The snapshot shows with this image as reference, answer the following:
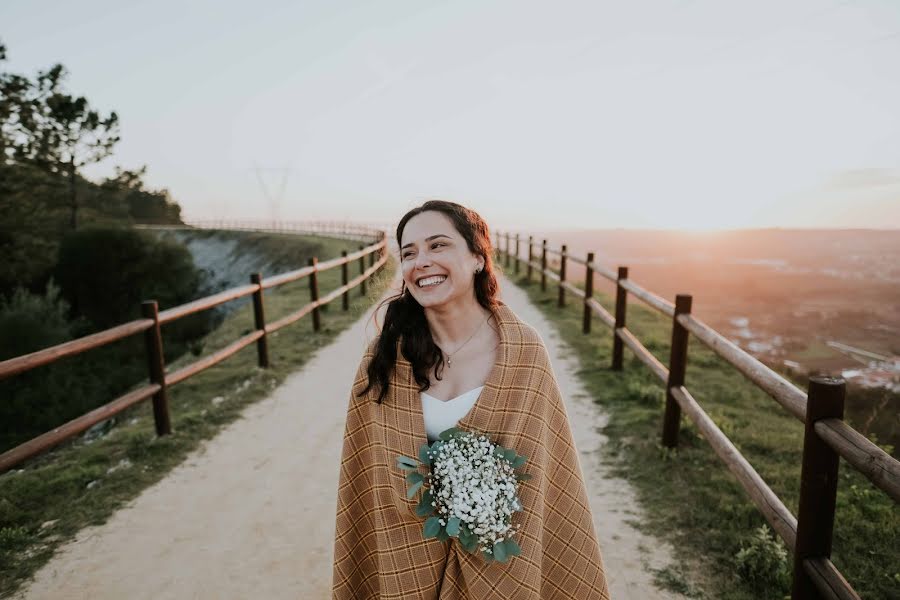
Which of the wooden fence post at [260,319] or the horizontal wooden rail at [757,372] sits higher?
the horizontal wooden rail at [757,372]

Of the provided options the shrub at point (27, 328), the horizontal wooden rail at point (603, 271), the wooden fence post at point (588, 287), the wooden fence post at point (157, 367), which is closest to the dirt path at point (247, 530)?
the wooden fence post at point (157, 367)

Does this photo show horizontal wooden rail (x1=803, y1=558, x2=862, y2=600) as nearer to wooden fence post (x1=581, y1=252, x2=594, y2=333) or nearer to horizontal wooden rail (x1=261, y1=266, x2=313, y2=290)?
horizontal wooden rail (x1=261, y1=266, x2=313, y2=290)

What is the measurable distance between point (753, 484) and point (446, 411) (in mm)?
1807

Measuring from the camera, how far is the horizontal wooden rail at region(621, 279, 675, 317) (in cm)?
451

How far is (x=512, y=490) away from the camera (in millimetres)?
1691

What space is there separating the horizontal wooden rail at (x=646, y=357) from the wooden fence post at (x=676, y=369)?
15 centimetres

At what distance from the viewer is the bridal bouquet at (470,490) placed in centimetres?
164

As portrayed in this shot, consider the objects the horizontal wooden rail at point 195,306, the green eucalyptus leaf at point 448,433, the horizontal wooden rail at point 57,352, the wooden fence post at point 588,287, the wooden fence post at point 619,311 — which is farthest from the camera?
the wooden fence post at point 588,287

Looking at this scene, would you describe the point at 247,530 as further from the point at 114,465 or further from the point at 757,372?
the point at 757,372

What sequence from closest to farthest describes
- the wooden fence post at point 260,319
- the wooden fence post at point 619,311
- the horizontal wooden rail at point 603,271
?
the wooden fence post at point 619,311 → the wooden fence post at point 260,319 → the horizontal wooden rail at point 603,271

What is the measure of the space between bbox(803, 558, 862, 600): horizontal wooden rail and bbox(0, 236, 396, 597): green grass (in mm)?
2006

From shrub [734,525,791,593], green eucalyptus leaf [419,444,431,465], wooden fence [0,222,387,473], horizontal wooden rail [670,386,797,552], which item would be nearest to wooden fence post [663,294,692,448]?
horizontal wooden rail [670,386,797,552]

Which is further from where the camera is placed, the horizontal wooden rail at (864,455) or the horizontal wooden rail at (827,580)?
the horizontal wooden rail at (827,580)

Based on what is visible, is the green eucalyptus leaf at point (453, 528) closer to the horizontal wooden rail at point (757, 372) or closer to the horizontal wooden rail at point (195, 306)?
the horizontal wooden rail at point (757, 372)
